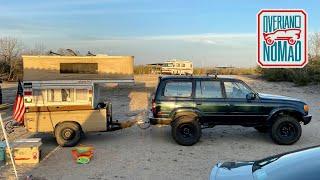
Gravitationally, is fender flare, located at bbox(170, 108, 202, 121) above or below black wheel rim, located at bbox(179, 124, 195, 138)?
above

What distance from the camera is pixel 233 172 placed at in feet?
15.5

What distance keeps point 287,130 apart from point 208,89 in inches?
92.5

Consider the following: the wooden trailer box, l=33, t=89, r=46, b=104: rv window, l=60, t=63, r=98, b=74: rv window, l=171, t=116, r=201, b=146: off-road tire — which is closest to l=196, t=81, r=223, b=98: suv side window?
l=171, t=116, r=201, b=146: off-road tire

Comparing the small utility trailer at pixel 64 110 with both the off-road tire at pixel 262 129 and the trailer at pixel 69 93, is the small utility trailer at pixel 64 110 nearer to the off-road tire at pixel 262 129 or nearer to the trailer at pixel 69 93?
the trailer at pixel 69 93

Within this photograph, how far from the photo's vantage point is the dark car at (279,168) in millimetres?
4242

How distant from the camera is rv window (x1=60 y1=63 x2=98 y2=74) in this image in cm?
1354

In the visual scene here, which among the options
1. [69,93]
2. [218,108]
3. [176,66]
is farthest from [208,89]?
[176,66]

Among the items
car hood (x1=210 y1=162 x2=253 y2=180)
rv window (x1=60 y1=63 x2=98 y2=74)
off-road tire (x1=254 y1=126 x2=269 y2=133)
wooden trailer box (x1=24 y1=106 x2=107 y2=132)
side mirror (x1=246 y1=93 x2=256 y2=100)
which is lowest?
off-road tire (x1=254 y1=126 x2=269 y2=133)

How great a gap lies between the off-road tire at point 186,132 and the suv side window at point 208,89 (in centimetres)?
86

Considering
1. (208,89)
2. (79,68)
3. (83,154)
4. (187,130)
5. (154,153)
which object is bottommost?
(154,153)

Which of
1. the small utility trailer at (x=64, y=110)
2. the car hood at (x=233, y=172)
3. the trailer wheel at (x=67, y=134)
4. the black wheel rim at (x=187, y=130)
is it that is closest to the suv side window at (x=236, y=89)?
the black wheel rim at (x=187, y=130)

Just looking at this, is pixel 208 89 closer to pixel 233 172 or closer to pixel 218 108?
pixel 218 108

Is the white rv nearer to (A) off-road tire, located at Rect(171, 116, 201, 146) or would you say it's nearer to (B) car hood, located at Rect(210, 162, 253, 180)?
(A) off-road tire, located at Rect(171, 116, 201, 146)

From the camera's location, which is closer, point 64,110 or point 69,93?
point 64,110
